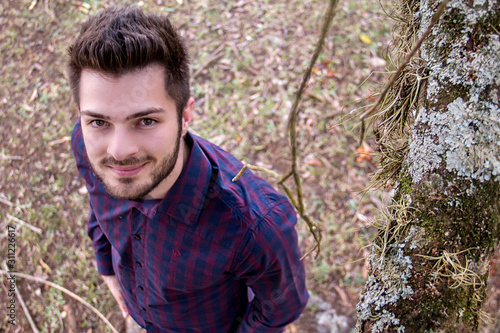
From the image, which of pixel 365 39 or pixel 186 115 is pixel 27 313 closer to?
pixel 186 115

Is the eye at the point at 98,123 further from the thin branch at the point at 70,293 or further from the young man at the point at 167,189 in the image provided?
the thin branch at the point at 70,293

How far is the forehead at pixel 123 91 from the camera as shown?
5.42 ft

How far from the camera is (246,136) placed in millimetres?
4398

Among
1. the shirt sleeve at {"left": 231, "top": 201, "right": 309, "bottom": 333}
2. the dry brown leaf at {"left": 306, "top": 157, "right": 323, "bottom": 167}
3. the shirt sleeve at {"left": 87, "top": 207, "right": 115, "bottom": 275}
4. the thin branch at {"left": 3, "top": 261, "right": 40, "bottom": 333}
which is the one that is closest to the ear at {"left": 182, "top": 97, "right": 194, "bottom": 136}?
the shirt sleeve at {"left": 231, "top": 201, "right": 309, "bottom": 333}

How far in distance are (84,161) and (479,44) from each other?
218 cm

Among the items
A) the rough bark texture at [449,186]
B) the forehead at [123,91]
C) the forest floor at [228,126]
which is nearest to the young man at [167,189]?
the forehead at [123,91]

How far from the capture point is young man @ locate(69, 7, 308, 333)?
1683mm

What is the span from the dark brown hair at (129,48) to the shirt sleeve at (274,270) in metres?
0.76

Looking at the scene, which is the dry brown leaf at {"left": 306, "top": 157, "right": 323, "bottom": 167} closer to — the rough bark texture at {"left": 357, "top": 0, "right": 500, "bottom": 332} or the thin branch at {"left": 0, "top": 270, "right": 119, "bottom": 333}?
the thin branch at {"left": 0, "top": 270, "right": 119, "bottom": 333}

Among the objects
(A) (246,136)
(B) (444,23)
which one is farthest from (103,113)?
(A) (246,136)

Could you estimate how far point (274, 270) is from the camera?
186 cm

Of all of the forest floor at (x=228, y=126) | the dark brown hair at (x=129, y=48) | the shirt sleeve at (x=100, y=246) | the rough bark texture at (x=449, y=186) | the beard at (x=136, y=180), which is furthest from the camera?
the forest floor at (x=228, y=126)

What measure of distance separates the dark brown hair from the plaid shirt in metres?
0.37

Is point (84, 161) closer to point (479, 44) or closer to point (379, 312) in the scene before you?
point (379, 312)
